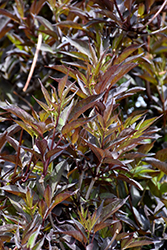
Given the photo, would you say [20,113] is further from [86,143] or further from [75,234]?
[75,234]

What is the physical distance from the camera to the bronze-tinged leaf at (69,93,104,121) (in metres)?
0.74

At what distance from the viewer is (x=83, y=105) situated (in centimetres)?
76

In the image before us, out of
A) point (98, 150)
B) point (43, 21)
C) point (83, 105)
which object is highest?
point (43, 21)

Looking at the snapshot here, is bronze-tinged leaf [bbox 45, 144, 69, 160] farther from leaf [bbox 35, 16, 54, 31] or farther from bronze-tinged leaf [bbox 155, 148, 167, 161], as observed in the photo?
leaf [bbox 35, 16, 54, 31]

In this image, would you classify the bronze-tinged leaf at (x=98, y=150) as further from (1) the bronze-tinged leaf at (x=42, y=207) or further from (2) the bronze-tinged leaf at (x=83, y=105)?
(1) the bronze-tinged leaf at (x=42, y=207)

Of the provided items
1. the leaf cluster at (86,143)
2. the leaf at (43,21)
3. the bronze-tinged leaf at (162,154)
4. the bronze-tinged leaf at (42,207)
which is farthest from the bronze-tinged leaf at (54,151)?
the leaf at (43,21)

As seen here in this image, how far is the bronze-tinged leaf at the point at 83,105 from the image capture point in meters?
0.74

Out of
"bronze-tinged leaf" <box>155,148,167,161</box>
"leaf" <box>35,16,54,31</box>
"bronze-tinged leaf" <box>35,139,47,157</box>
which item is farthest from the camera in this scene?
"leaf" <box>35,16,54,31</box>

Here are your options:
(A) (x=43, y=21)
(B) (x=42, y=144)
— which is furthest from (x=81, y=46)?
(B) (x=42, y=144)

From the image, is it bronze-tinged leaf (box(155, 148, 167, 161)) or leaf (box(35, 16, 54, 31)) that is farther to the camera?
leaf (box(35, 16, 54, 31))

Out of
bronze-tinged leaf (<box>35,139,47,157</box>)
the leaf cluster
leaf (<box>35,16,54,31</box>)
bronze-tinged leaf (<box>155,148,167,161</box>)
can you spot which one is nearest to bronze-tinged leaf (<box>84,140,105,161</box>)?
the leaf cluster

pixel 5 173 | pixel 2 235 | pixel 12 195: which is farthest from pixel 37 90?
pixel 2 235

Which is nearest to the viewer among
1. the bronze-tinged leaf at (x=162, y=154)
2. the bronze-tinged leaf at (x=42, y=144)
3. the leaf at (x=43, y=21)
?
the bronze-tinged leaf at (x=42, y=144)

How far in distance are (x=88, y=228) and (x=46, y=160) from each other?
22 centimetres
